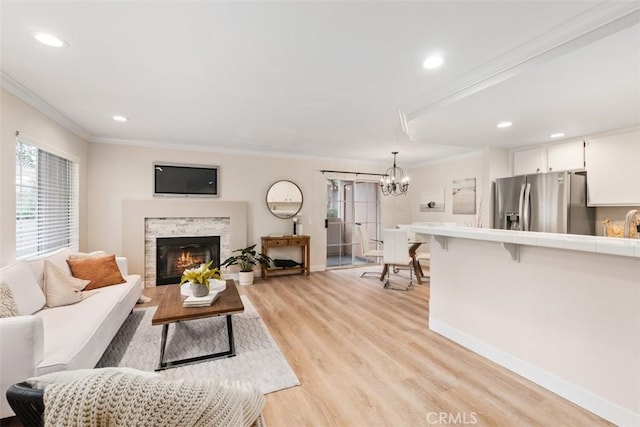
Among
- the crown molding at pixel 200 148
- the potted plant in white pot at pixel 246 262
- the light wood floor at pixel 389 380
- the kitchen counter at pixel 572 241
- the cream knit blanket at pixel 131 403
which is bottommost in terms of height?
the light wood floor at pixel 389 380

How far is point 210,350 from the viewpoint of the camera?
2561 mm

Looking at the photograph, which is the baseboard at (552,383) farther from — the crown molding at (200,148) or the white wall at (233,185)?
the crown molding at (200,148)

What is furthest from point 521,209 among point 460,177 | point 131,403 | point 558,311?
point 131,403

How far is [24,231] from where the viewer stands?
2.80 metres

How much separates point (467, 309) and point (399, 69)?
89.6 inches

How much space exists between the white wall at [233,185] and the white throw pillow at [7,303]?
267 cm

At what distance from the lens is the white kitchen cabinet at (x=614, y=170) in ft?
10.4

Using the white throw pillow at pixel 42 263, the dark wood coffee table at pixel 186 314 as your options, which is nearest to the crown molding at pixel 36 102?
the white throw pillow at pixel 42 263

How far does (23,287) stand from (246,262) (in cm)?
296

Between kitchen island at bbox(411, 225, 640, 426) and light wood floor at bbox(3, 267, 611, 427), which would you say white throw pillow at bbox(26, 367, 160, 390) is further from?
kitchen island at bbox(411, 225, 640, 426)

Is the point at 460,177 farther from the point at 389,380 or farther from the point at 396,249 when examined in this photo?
the point at 389,380

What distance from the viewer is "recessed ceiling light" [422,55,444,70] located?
2087mm

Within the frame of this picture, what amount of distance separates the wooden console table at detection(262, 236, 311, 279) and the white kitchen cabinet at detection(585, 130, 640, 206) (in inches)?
172

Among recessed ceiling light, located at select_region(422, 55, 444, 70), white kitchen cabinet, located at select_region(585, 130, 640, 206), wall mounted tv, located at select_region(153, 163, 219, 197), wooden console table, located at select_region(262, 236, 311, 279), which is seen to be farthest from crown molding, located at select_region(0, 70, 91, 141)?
white kitchen cabinet, located at select_region(585, 130, 640, 206)
